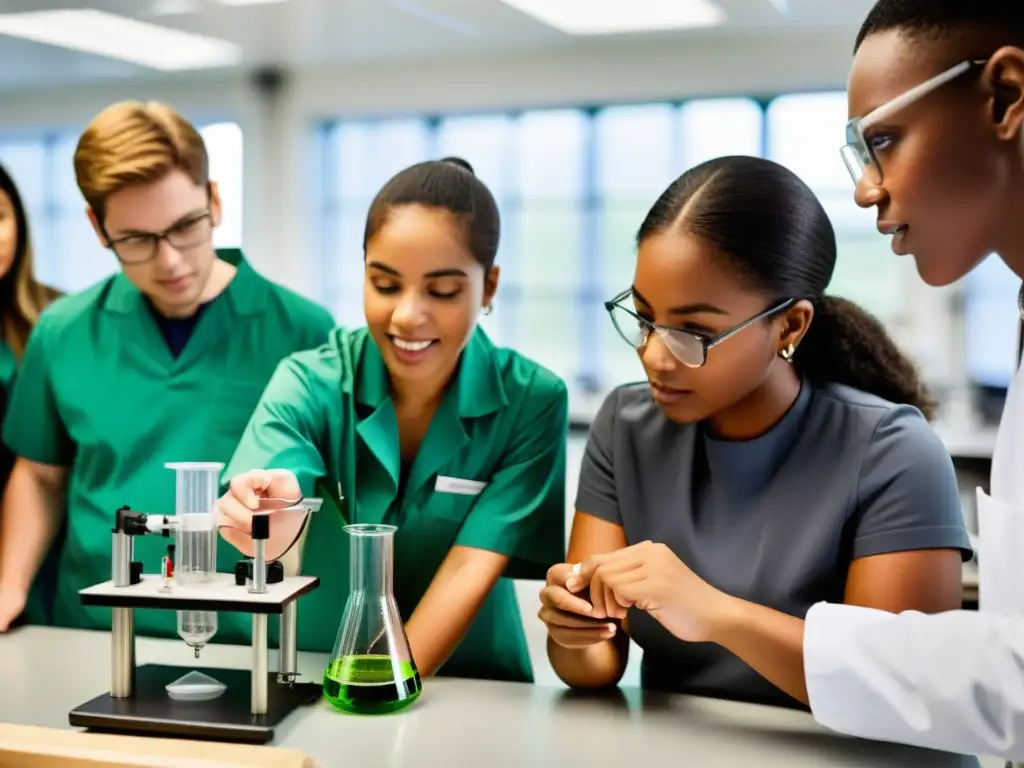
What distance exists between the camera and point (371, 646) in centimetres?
129

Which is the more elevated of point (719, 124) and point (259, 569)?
point (719, 124)

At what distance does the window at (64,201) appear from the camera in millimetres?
1965

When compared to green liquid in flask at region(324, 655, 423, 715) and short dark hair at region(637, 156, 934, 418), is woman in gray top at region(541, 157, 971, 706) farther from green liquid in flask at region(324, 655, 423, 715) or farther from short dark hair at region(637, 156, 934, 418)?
green liquid in flask at region(324, 655, 423, 715)

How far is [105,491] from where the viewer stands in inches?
71.5

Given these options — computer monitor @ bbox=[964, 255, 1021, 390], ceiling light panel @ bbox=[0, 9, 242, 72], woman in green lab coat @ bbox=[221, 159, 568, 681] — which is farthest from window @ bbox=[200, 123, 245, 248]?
computer monitor @ bbox=[964, 255, 1021, 390]

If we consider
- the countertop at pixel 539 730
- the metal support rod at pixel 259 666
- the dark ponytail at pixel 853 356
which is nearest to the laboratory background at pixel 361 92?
the dark ponytail at pixel 853 356

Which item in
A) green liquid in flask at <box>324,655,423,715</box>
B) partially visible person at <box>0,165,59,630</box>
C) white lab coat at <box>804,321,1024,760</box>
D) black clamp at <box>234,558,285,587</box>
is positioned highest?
partially visible person at <box>0,165,59,630</box>

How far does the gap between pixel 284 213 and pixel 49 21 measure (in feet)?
2.02

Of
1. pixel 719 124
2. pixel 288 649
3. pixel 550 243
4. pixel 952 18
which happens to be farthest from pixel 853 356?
pixel 550 243

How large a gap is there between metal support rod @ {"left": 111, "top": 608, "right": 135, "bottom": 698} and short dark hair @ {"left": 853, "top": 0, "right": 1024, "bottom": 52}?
1.19 metres

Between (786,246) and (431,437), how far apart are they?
62 centimetres

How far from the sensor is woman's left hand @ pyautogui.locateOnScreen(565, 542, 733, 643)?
1.23 metres

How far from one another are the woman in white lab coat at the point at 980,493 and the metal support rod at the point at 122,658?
2.01 ft

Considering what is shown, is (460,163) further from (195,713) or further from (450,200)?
(195,713)
